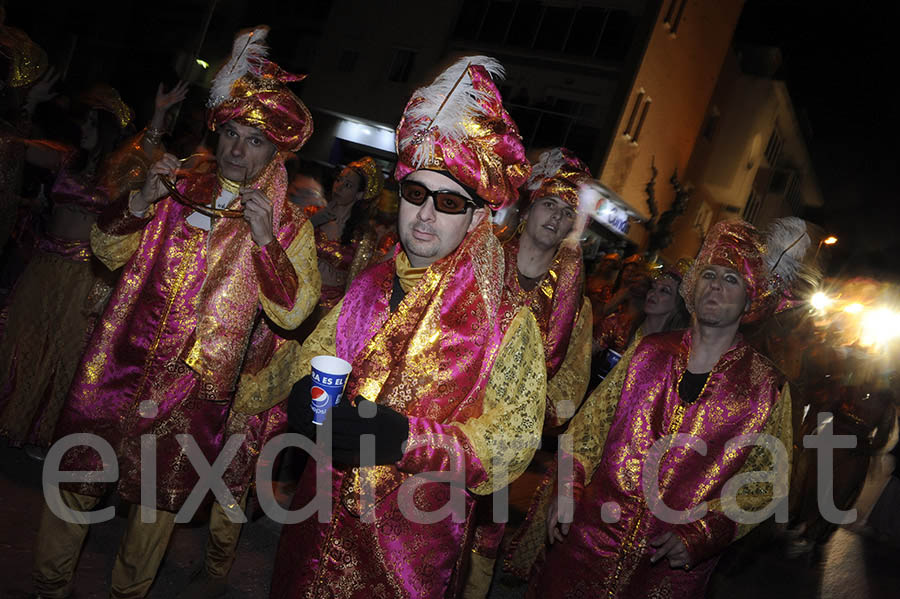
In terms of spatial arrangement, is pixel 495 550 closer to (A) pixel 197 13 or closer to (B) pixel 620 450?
(B) pixel 620 450

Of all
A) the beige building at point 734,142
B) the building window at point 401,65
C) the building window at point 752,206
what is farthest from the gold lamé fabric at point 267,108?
the building window at point 752,206

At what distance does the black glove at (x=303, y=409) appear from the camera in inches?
74.5

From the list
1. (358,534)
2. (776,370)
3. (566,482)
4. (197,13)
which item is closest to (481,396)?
(358,534)

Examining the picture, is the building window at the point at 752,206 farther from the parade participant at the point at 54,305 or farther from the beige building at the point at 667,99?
the parade participant at the point at 54,305

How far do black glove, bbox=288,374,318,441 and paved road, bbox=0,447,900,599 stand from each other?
2314mm

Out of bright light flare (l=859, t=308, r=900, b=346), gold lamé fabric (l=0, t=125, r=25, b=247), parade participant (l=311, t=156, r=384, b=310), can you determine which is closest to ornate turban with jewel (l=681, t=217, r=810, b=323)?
parade participant (l=311, t=156, r=384, b=310)

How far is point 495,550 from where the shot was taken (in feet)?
12.9

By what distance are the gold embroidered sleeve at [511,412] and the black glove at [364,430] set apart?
0.80 feet

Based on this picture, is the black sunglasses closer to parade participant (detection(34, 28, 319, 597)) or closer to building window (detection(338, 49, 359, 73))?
parade participant (detection(34, 28, 319, 597))

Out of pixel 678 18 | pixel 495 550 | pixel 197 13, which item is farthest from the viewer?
pixel 197 13

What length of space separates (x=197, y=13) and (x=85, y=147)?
1128 inches

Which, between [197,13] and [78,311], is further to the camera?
[197,13]

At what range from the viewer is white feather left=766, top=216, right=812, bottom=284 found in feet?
11.6

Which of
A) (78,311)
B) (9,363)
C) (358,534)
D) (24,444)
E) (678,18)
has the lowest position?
(24,444)
